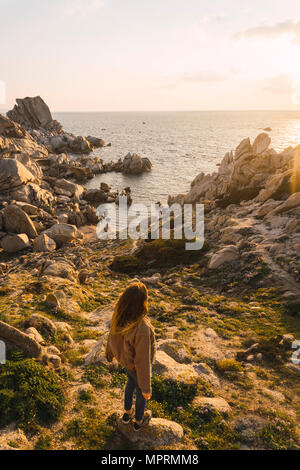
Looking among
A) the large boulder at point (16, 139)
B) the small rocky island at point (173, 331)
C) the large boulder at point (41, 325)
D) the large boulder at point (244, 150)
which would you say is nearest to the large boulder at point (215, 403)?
the small rocky island at point (173, 331)

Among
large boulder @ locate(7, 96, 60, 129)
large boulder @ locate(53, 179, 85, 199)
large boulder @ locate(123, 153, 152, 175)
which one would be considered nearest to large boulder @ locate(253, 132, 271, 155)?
large boulder @ locate(53, 179, 85, 199)

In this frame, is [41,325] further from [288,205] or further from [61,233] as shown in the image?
[288,205]

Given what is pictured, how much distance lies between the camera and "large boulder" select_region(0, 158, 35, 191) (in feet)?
130

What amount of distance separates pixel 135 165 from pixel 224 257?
63365 mm

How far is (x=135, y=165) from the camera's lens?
79875 mm

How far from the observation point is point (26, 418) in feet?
21.9

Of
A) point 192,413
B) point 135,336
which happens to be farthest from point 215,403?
point 135,336

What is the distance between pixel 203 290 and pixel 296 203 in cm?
1314

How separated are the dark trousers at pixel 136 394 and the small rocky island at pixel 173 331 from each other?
0.65 m

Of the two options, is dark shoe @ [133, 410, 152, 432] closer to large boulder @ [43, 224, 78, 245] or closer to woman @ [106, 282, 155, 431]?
woman @ [106, 282, 155, 431]

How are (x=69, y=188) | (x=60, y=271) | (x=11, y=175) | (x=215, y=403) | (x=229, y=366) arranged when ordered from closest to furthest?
(x=215, y=403) → (x=229, y=366) → (x=60, y=271) → (x=11, y=175) → (x=69, y=188)

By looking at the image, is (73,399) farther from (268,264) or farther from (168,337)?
(268,264)

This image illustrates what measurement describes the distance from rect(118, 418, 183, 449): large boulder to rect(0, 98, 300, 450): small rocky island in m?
0.03
